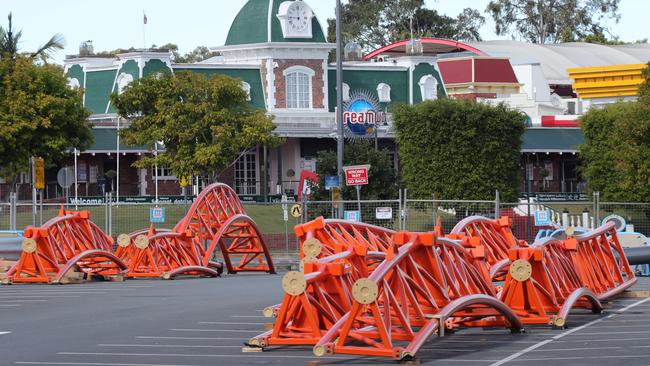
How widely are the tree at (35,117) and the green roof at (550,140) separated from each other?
27619 mm

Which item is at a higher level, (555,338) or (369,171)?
(369,171)

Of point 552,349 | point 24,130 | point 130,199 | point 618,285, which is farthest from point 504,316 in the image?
point 130,199

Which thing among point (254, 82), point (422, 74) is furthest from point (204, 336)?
point (422, 74)

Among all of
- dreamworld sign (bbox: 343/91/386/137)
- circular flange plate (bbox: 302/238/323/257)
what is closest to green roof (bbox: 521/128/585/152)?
dreamworld sign (bbox: 343/91/386/137)

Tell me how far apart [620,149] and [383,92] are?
20.0 meters

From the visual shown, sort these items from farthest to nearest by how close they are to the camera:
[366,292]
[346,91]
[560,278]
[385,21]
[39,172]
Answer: [385,21]
[346,91]
[39,172]
[560,278]
[366,292]

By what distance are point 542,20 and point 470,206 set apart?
83.3m

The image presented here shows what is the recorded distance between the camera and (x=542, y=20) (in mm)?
126188

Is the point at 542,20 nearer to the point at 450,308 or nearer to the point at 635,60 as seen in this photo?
the point at 635,60

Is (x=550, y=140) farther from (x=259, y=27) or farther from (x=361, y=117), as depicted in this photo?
(x=259, y=27)

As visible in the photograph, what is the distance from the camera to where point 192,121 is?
53625mm

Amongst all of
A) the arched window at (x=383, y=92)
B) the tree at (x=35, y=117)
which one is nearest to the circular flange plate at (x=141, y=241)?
the tree at (x=35, y=117)

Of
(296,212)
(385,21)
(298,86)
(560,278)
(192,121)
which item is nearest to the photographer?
(560,278)

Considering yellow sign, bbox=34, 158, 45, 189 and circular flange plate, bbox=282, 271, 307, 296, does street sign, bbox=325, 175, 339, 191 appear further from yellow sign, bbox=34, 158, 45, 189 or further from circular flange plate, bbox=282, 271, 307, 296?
circular flange plate, bbox=282, 271, 307, 296
